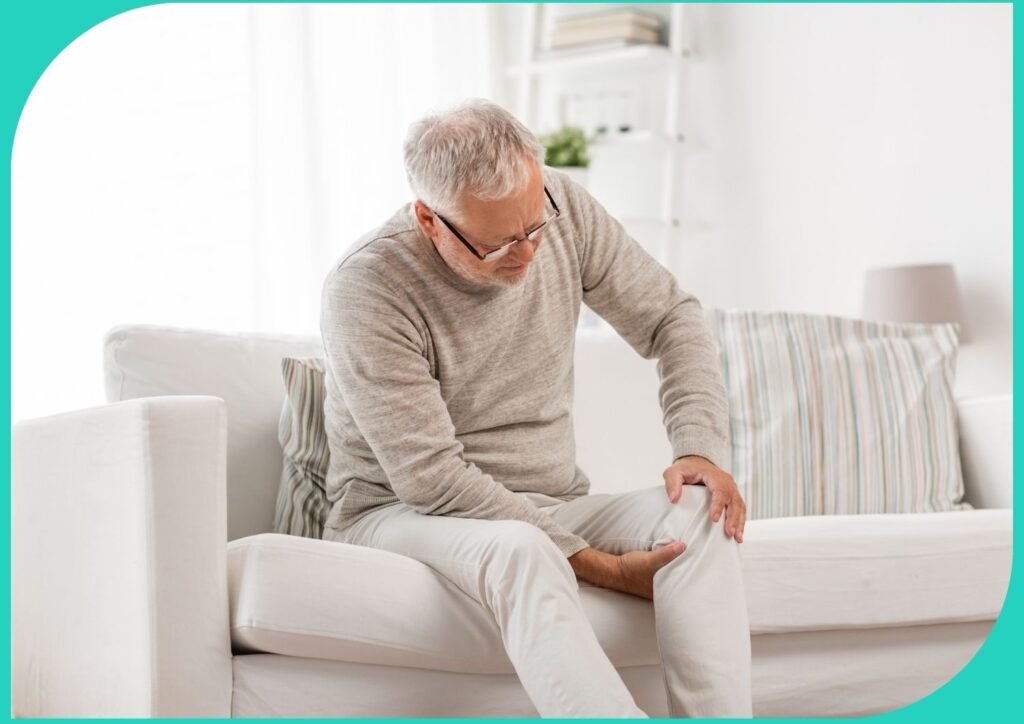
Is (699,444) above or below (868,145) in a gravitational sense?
below

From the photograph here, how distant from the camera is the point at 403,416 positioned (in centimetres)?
173

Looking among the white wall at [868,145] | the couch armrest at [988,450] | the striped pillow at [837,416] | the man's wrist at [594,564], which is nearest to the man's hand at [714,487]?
the man's wrist at [594,564]

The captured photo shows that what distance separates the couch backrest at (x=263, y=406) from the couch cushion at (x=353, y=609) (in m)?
0.46

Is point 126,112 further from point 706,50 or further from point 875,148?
point 875,148

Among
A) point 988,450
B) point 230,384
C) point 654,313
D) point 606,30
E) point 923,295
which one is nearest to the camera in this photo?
point 654,313

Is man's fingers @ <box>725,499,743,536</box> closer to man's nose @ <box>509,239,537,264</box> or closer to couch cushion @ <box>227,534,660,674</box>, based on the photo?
couch cushion @ <box>227,534,660,674</box>

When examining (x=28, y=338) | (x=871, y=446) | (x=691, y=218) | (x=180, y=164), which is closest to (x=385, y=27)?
(x=180, y=164)

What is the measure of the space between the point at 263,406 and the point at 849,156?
2206 mm

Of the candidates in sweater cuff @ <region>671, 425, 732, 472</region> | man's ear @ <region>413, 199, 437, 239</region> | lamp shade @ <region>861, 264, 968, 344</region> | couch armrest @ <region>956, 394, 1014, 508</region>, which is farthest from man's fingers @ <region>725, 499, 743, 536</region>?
lamp shade @ <region>861, 264, 968, 344</region>

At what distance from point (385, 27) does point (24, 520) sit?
232 cm

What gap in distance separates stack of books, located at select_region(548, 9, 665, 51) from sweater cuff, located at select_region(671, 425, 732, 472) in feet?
7.57

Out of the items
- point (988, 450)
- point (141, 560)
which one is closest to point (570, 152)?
point (988, 450)

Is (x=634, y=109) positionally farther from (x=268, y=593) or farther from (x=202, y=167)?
(x=268, y=593)

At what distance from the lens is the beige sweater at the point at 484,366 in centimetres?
175
